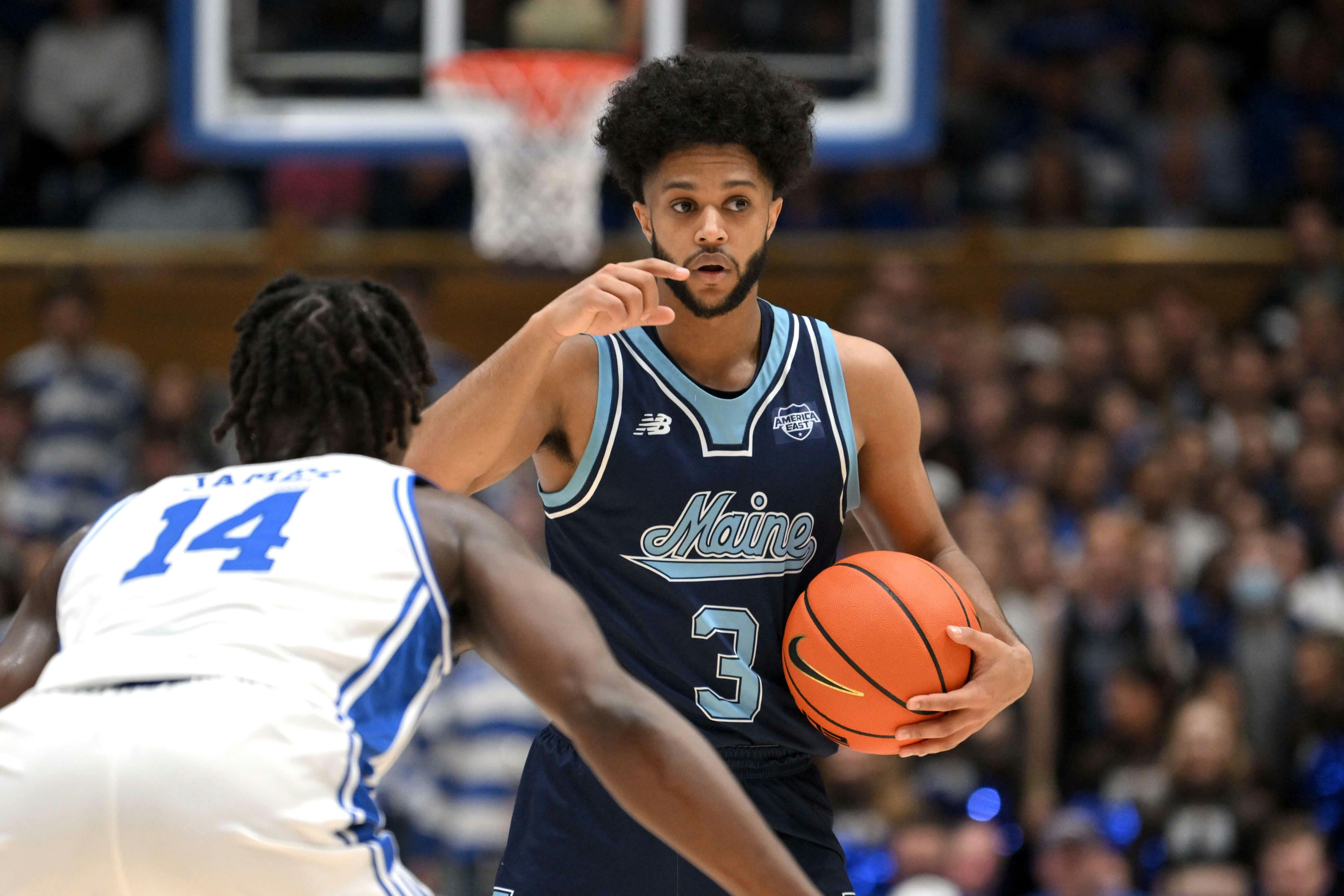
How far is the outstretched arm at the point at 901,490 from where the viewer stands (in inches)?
146

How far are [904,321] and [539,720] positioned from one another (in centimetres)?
363

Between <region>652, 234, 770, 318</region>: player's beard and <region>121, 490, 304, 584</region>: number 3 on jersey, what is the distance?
1.37 m

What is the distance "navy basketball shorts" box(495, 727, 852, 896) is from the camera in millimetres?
3561

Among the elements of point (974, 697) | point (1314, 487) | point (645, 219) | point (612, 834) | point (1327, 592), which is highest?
point (645, 219)

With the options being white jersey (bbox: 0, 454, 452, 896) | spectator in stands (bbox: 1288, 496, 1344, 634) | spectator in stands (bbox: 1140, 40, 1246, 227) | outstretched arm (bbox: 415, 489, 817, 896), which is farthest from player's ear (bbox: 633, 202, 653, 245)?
spectator in stands (bbox: 1140, 40, 1246, 227)

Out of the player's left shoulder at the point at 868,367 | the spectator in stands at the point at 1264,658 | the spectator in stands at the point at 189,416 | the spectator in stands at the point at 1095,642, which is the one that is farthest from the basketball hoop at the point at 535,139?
the player's left shoulder at the point at 868,367

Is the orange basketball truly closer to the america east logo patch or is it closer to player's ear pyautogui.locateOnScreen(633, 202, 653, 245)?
the america east logo patch

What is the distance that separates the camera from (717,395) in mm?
3801

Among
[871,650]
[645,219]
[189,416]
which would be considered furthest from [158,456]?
[871,650]

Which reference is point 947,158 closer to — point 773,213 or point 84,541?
point 773,213

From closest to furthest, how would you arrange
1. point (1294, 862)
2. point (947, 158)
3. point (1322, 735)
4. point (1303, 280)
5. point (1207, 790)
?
point (1294, 862), point (1207, 790), point (1322, 735), point (1303, 280), point (947, 158)

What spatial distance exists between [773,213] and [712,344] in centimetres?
35

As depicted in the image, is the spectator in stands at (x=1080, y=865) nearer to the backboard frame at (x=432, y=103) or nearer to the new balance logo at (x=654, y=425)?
the backboard frame at (x=432, y=103)

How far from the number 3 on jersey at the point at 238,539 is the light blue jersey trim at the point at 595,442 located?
1131 millimetres
